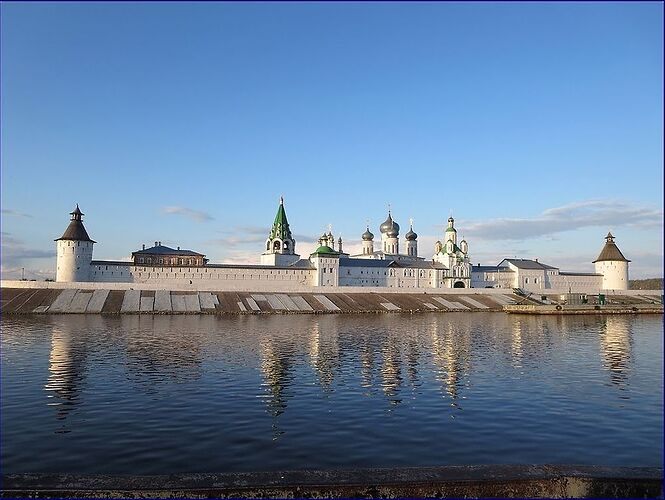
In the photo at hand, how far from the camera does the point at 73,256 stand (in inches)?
2808

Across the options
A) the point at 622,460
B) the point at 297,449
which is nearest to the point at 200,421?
the point at 297,449

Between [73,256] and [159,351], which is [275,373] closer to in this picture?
[159,351]

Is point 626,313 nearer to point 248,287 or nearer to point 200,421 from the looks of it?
point 248,287

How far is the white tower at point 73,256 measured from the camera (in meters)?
71.0

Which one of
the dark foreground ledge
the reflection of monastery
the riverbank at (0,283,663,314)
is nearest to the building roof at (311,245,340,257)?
the reflection of monastery

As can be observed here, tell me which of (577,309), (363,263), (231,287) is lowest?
(577,309)

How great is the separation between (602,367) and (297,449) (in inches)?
641

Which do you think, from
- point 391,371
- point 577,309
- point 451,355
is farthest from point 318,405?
point 577,309

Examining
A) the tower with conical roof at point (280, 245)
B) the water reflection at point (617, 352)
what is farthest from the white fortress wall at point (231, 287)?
the water reflection at point (617, 352)

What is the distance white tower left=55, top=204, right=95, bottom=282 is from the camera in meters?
71.0

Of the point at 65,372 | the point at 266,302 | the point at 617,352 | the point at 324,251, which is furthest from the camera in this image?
the point at 324,251

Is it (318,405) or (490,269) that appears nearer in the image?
(318,405)

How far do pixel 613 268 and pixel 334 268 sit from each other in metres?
52.6

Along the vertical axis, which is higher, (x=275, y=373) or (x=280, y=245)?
(x=280, y=245)
